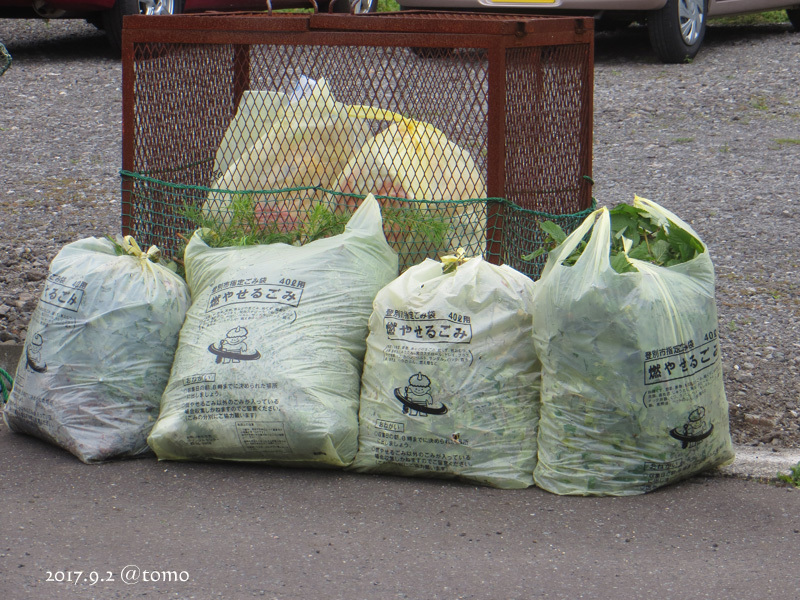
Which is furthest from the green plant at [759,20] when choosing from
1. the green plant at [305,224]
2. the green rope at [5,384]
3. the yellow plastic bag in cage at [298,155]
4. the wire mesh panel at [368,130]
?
the green rope at [5,384]

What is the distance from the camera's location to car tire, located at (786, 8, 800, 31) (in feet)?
27.3

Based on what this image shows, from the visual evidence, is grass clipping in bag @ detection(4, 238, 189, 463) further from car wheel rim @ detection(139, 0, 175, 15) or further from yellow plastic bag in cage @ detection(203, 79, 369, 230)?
car wheel rim @ detection(139, 0, 175, 15)

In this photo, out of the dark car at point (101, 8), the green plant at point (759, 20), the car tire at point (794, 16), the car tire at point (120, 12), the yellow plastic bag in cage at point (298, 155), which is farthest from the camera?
the green plant at point (759, 20)

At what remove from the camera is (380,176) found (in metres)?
3.29

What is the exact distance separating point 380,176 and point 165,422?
42.8 inches

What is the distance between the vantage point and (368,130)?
3381mm

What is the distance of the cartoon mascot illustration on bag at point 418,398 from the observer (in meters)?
2.71

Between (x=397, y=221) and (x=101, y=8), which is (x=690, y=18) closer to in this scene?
(x=101, y=8)

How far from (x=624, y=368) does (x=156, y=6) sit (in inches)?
250

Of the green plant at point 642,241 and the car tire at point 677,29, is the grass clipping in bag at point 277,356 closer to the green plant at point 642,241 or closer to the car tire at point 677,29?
the green plant at point 642,241

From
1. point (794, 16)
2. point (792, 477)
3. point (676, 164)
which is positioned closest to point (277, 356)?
point (792, 477)

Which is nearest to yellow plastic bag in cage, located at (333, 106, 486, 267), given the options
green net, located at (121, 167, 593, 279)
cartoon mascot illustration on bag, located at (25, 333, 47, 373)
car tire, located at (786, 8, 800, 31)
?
green net, located at (121, 167, 593, 279)

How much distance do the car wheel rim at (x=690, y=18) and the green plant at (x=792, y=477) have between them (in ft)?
16.2

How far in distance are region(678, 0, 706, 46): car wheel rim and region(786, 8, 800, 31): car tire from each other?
1.54 metres
